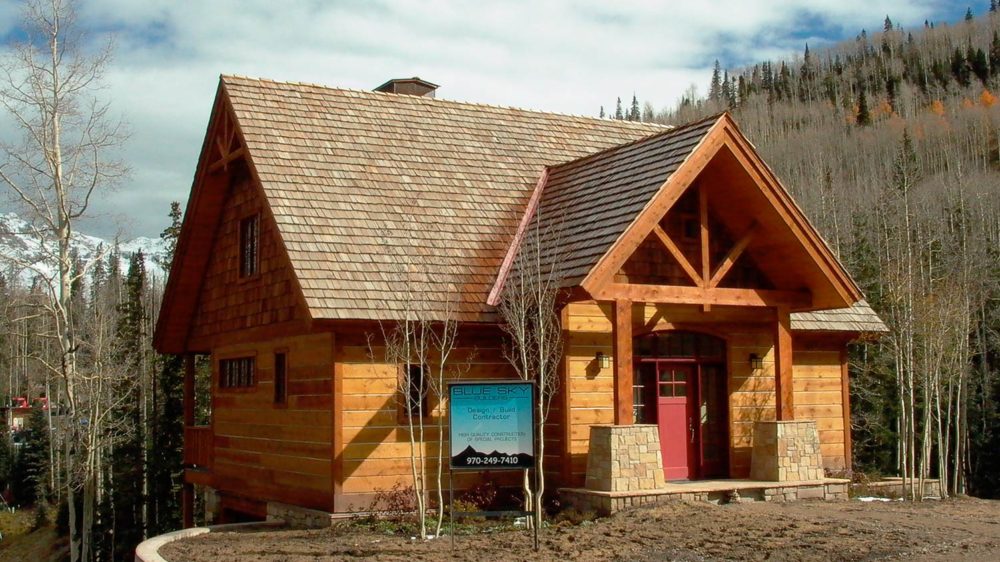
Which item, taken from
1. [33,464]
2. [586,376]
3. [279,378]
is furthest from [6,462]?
[586,376]

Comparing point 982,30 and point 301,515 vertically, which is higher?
point 982,30

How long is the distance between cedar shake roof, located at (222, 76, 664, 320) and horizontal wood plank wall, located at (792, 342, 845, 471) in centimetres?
586

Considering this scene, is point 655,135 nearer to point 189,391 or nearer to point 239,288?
point 239,288

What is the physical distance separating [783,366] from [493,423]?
247 inches

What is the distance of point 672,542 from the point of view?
11.5 metres

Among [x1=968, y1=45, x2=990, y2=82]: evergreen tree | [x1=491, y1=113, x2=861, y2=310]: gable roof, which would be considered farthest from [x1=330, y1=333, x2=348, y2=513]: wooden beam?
[x1=968, y1=45, x2=990, y2=82]: evergreen tree

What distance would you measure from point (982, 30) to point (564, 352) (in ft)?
508

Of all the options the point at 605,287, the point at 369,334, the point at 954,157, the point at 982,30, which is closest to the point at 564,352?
the point at 605,287

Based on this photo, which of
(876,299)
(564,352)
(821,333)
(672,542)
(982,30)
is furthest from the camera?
(982,30)

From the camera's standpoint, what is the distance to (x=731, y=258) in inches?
613

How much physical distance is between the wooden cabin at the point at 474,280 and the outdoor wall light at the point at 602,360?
0.11 ft

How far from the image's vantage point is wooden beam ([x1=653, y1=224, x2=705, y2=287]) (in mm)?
14859

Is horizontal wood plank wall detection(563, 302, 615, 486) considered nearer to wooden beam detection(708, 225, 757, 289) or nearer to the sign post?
wooden beam detection(708, 225, 757, 289)

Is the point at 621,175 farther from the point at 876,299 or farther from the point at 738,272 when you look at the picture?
the point at 876,299
